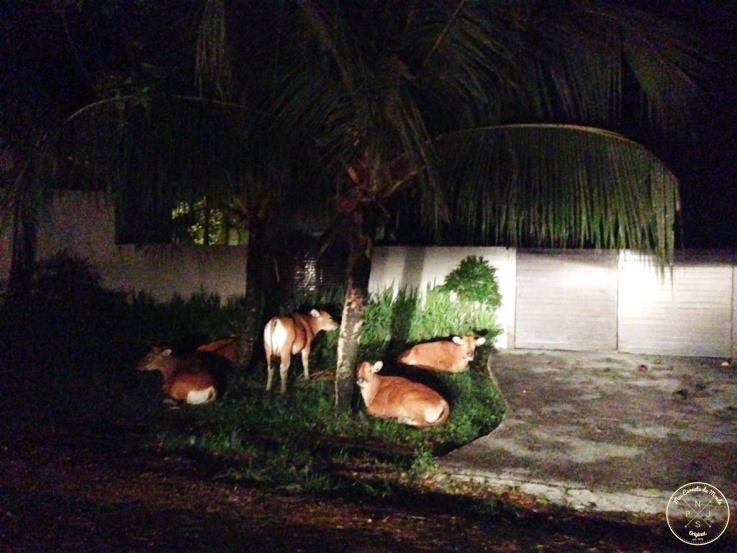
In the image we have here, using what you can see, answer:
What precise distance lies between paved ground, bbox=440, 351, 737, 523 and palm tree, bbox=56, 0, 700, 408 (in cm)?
184

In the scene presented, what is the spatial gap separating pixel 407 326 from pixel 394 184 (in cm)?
475

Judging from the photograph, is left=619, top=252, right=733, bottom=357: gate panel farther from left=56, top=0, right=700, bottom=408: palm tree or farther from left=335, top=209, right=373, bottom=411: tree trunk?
left=335, top=209, right=373, bottom=411: tree trunk

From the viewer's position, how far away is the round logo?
546cm

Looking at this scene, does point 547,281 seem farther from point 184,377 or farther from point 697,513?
point 697,513

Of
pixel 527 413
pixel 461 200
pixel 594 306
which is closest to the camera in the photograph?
pixel 461 200

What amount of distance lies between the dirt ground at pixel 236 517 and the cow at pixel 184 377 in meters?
2.12

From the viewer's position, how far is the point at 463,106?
7.12 metres

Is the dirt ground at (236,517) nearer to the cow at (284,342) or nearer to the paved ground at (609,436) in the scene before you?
the paved ground at (609,436)

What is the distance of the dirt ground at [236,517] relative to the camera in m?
4.62

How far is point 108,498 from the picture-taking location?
5387 millimetres

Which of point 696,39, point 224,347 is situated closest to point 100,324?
point 224,347

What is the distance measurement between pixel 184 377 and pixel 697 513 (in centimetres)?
555

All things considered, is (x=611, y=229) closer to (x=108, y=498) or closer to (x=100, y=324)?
(x=108, y=498)

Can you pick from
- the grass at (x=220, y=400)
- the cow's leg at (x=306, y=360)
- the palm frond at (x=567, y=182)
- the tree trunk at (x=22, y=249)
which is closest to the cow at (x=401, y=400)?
the grass at (x=220, y=400)
